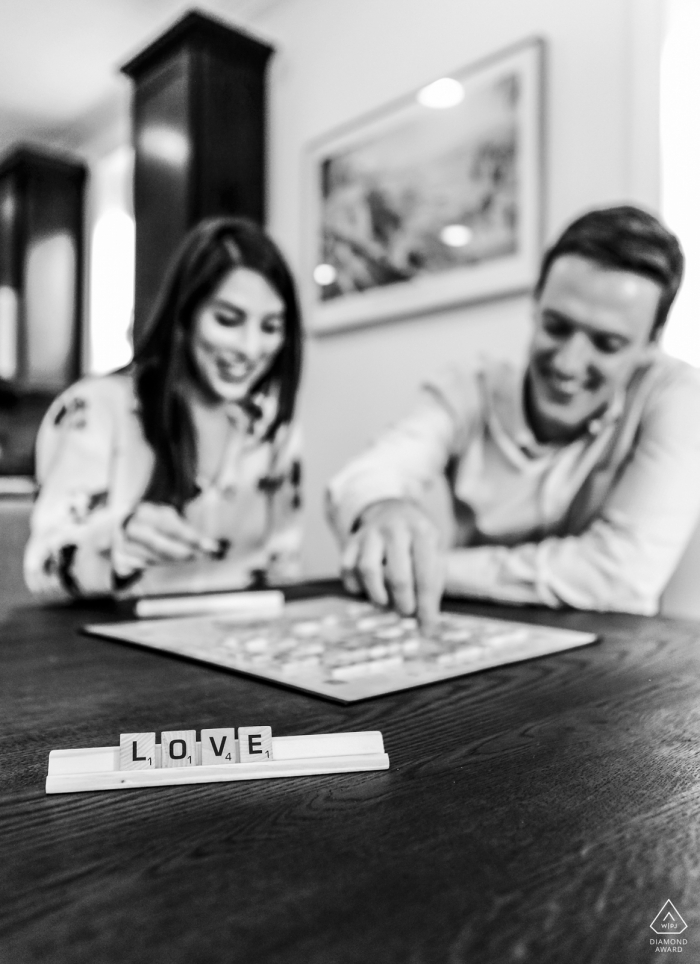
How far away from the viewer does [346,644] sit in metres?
0.69

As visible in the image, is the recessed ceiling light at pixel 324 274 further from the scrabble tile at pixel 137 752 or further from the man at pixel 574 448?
the scrabble tile at pixel 137 752

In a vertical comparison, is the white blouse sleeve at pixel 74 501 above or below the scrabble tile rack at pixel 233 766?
above

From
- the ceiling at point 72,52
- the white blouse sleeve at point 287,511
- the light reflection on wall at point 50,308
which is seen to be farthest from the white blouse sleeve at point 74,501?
the light reflection on wall at point 50,308

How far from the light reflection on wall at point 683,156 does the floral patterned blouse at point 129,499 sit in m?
0.86

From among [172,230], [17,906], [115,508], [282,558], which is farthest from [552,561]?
[172,230]

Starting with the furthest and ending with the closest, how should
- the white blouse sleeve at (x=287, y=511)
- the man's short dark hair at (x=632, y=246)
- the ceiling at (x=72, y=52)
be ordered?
1. the ceiling at (x=72, y=52)
2. the white blouse sleeve at (x=287, y=511)
3. the man's short dark hair at (x=632, y=246)

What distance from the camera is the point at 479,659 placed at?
0.67m

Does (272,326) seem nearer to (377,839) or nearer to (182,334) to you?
(182,334)

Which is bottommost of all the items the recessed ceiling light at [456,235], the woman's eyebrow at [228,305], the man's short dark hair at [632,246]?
the woman's eyebrow at [228,305]

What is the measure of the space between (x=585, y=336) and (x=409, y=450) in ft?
1.10

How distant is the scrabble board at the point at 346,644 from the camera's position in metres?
0.59

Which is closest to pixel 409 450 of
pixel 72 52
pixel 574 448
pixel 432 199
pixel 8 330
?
pixel 574 448

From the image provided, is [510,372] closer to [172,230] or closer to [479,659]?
[479,659]

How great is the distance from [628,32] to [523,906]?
1.90 m
